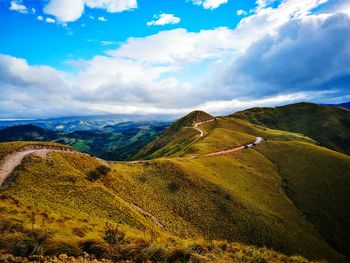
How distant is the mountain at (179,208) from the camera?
18578 mm

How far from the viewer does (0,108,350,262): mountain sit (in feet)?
61.0

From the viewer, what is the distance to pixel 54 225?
76.2ft

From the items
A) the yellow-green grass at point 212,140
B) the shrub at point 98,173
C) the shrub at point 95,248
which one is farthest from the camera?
the yellow-green grass at point 212,140

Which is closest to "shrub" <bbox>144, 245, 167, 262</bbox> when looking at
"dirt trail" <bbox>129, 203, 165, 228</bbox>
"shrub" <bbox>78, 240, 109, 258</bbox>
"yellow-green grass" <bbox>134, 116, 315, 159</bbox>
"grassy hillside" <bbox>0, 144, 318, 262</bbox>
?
"grassy hillside" <bbox>0, 144, 318, 262</bbox>

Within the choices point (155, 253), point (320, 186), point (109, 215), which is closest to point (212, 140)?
point (320, 186)

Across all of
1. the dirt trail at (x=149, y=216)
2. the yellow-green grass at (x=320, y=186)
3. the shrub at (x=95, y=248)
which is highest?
the shrub at (x=95, y=248)

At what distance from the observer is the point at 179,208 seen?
48188 mm

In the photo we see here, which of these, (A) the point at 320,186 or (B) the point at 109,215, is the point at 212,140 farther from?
(B) the point at 109,215

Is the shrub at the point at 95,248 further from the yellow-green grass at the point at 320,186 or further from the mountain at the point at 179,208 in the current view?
the yellow-green grass at the point at 320,186

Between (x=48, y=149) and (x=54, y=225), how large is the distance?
27511mm

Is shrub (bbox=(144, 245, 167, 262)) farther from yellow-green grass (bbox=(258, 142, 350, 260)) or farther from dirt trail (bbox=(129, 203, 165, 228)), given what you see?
yellow-green grass (bbox=(258, 142, 350, 260))

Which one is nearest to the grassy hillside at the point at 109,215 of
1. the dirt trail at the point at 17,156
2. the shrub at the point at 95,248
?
the shrub at the point at 95,248

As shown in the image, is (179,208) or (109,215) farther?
(179,208)

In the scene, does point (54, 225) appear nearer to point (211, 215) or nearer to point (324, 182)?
point (211, 215)
